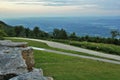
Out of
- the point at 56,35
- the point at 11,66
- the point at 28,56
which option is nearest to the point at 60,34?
the point at 56,35

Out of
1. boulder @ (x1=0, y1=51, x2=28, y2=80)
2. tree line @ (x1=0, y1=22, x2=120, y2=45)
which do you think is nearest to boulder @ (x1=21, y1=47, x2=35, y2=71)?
boulder @ (x1=0, y1=51, x2=28, y2=80)

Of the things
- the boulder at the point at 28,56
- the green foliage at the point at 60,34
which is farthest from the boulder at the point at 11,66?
the green foliage at the point at 60,34

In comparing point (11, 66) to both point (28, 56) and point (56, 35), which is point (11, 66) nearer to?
point (28, 56)

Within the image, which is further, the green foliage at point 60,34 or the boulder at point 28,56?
the green foliage at point 60,34

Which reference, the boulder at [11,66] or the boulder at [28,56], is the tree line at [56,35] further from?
the boulder at [11,66]

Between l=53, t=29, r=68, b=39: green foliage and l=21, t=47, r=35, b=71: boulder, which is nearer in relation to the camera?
l=21, t=47, r=35, b=71: boulder

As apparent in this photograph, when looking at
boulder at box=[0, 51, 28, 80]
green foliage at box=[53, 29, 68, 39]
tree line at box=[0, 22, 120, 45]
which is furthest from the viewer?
green foliage at box=[53, 29, 68, 39]

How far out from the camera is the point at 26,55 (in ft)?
35.5

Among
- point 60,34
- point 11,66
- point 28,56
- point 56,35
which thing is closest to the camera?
point 11,66

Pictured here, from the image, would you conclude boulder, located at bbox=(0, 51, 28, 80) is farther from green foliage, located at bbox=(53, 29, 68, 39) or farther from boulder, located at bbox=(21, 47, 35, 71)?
green foliage, located at bbox=(53, 29, 68, 39)

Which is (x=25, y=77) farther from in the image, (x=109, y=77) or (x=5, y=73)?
(x=109, y=77)

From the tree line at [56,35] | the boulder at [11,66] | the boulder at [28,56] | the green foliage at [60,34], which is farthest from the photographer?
the green foliage at [60,34]

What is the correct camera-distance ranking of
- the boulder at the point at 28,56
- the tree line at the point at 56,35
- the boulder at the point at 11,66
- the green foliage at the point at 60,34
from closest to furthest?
the boulder at the point at 11,66 < the boulder at the point at 28,56 < the tree line at the point at 56,35 < the green foliage at the point at 60,34

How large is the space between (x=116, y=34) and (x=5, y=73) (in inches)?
1713
